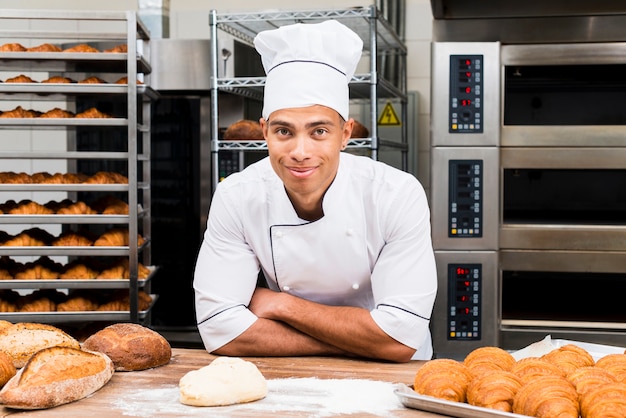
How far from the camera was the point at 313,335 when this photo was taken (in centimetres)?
180

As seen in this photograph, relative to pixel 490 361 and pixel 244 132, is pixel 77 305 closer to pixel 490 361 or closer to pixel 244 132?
pixel 244 132

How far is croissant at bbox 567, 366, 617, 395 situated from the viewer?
1.19 m

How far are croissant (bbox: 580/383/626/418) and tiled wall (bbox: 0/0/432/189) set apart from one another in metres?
2.73

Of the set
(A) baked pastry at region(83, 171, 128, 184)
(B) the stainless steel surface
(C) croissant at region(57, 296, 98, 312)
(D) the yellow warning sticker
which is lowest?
(C) croissant at region(57, 296, 98, 312)

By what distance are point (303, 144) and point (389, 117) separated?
211 cm

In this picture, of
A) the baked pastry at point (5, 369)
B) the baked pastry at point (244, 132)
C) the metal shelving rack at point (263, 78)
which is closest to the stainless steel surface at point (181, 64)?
the metal shelving rack at point (263, 78)

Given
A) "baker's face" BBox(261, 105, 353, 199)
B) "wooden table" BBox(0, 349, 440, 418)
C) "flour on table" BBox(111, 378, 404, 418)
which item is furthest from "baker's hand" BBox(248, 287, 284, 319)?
"flour on table" BBox(111, 378, 404, 418)

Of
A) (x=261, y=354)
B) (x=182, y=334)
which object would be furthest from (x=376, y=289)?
(x=182, y=334)

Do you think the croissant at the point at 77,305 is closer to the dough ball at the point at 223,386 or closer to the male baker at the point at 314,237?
the male baker at the point at 314,237

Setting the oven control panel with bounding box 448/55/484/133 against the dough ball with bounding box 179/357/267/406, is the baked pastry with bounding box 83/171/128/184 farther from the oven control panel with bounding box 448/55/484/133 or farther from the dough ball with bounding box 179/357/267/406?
the dough ball with bounding box 179/357/267/406

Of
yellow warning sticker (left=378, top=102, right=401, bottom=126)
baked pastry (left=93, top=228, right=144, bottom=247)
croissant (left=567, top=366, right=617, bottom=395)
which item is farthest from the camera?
yellow warning sticker (left=378, top=102, right=401, bottom=126)

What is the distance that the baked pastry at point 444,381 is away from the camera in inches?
49.1

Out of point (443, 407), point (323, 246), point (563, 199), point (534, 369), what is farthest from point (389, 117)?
point (443, 407)

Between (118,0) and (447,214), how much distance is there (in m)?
2.41
